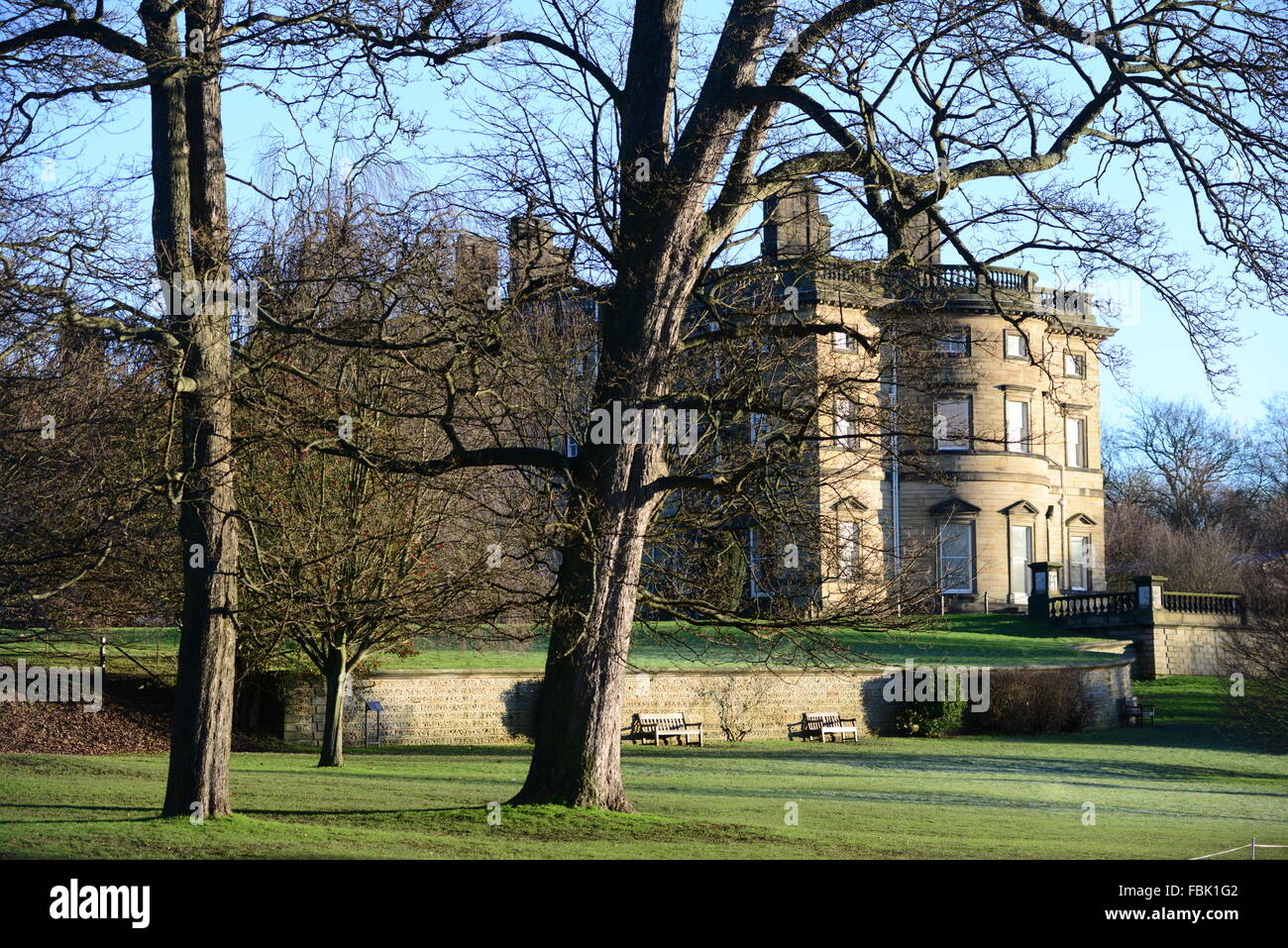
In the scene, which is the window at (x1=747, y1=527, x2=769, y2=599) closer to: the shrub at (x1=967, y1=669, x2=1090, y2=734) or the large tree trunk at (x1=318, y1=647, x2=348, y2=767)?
the large tree trunk at (x1=318, y1=647, x2=348, y2=767)

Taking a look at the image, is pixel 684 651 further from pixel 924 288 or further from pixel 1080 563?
pixel 1080 563

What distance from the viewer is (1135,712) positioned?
38.0 metres

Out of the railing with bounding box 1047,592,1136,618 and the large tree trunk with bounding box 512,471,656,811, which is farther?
the railing with bounding box 1047,592,1136,618

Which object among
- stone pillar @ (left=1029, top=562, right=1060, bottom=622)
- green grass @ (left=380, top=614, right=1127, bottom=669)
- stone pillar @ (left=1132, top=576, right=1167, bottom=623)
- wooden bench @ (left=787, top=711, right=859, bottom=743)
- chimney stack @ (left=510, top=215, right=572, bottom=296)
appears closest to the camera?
chimney stack @ (left=510, top=215, right=572, bottom=296)

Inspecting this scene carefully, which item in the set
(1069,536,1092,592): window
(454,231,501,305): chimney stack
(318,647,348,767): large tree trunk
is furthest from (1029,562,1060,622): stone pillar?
(454,231,501,305): chimney stack

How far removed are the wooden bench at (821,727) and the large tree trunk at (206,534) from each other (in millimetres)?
21369

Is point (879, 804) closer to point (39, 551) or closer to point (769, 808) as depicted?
point (769, 808)

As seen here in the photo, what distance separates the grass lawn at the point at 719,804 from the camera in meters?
12.6

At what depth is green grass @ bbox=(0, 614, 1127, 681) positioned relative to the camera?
28.5 m

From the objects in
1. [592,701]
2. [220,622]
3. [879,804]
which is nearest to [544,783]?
[592,701]

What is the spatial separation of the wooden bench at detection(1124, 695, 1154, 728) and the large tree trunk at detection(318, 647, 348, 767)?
23.5 m

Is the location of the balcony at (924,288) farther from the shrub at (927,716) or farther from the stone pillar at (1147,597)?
the stone pillar at (1147,597)

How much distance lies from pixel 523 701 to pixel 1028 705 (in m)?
13.9
